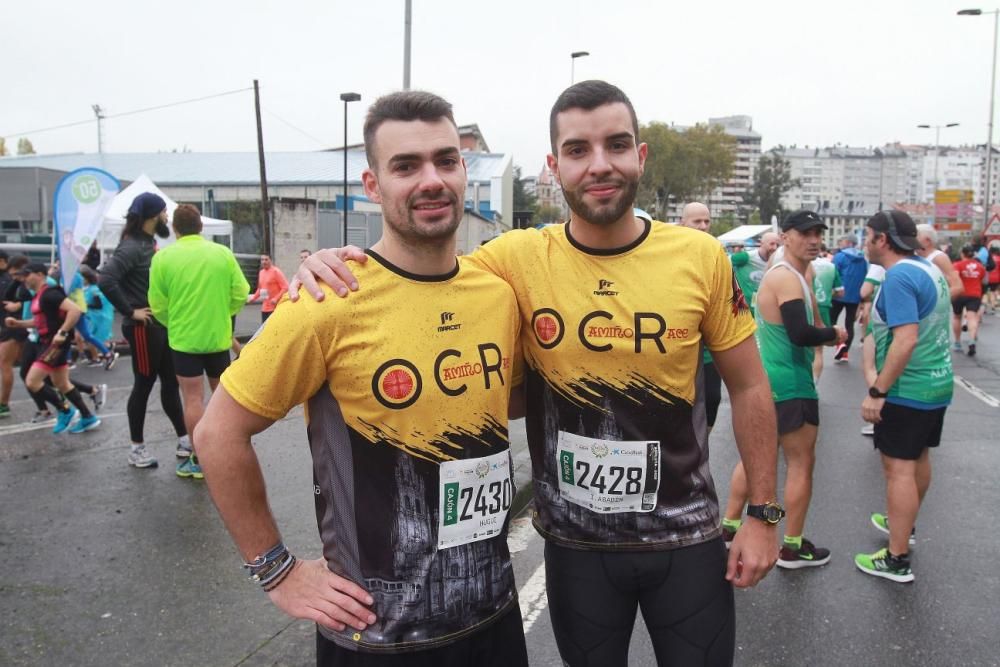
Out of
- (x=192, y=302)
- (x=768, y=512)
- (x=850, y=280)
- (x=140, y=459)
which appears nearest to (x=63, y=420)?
(x=140, y=459)

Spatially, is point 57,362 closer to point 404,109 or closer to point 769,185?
point 404,109

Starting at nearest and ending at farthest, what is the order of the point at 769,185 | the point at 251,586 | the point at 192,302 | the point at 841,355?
the point at 251,586, the point at 192,302, the point at 841,355, the point at 769,185

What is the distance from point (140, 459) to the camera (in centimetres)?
577

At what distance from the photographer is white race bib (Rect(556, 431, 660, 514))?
6.87ft

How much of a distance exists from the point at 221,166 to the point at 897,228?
47.9 meters

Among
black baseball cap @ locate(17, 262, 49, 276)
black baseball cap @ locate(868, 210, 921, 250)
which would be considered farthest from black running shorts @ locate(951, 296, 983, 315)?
black baseball cap @ locate(17, 262, 49, 276)


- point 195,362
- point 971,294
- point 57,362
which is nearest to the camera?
point 195,362

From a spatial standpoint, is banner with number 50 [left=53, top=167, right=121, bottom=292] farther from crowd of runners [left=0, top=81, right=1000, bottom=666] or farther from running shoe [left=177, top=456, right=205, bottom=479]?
crowd of runners [left=0, top=81, right=1000, bottom=666]

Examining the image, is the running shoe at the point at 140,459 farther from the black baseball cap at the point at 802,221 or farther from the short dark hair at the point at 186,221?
→ the black baseball cap at the point at 802,221

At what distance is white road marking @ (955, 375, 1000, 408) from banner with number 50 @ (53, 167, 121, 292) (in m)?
12.5

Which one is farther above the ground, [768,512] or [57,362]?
[768,512]

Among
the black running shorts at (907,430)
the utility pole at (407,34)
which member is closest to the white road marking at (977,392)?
A: the black running shorts at (907,430)

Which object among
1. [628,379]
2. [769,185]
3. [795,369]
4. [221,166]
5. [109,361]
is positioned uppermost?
[769,185]

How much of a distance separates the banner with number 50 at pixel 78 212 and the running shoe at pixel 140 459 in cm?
625
